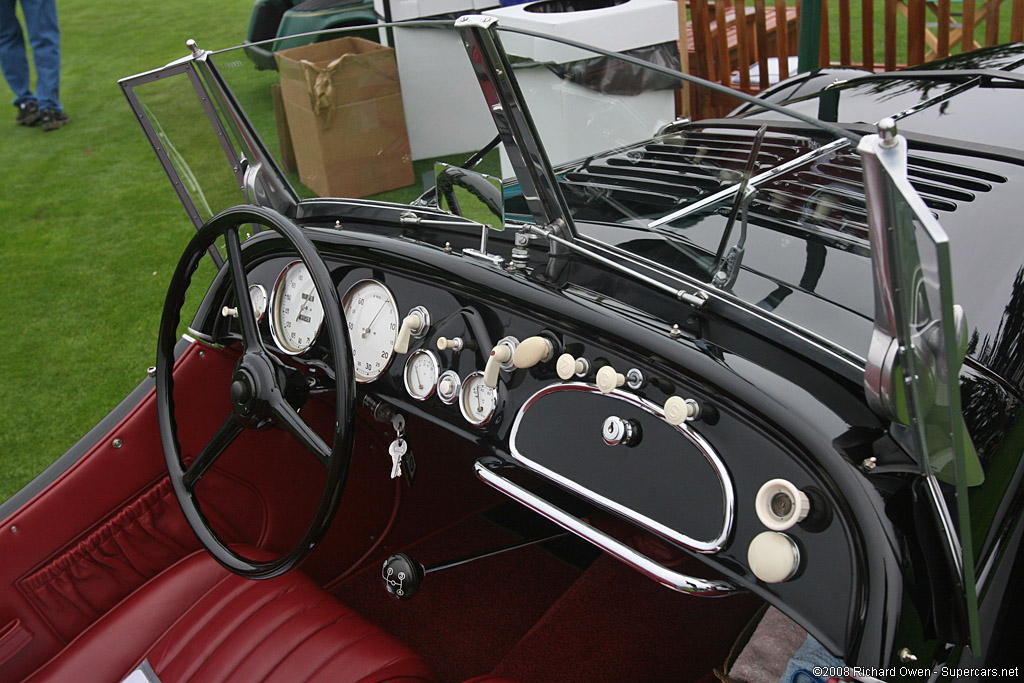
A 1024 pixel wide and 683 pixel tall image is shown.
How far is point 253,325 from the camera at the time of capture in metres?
1.63

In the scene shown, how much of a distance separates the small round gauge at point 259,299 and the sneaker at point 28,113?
6.63 meters

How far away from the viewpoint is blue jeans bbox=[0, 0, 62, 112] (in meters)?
6.55

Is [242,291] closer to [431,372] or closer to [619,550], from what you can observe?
[431,372]

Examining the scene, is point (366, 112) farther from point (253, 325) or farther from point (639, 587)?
point (639, 587)

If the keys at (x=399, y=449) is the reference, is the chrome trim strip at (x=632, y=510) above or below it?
above

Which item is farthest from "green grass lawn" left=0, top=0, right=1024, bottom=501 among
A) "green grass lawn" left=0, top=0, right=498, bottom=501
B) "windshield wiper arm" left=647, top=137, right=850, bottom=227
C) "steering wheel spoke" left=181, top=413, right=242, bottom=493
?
"steering wheel spoke" left=181, top=413, right=242, bottom=493

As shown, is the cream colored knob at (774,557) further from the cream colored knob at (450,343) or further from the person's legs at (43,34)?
the person's legs at (43,34)

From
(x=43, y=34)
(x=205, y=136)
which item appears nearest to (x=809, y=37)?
(x=205, y=136)

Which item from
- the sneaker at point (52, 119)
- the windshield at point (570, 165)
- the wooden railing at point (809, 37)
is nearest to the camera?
the windshield at point (570, 165)

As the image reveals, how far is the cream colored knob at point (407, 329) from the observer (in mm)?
1527

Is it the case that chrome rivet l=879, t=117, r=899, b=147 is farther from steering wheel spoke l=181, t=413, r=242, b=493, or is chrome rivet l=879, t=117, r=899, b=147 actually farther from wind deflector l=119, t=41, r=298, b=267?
wind deflector l=119, t=41, r=298, b=267

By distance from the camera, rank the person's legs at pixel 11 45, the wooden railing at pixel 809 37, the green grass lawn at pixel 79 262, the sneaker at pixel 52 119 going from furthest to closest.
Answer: the sneaker at pixel 52 119 < the person's legs at pixel 11 45 < the wooden railing at pixel 809 37 < the green grass lawn at pixel 79 262

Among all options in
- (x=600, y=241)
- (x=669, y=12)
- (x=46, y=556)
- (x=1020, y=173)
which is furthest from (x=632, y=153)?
(x=669, y=12)

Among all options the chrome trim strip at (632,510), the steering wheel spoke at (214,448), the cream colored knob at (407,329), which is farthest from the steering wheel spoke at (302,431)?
the chrome trim strip at (632,510)
